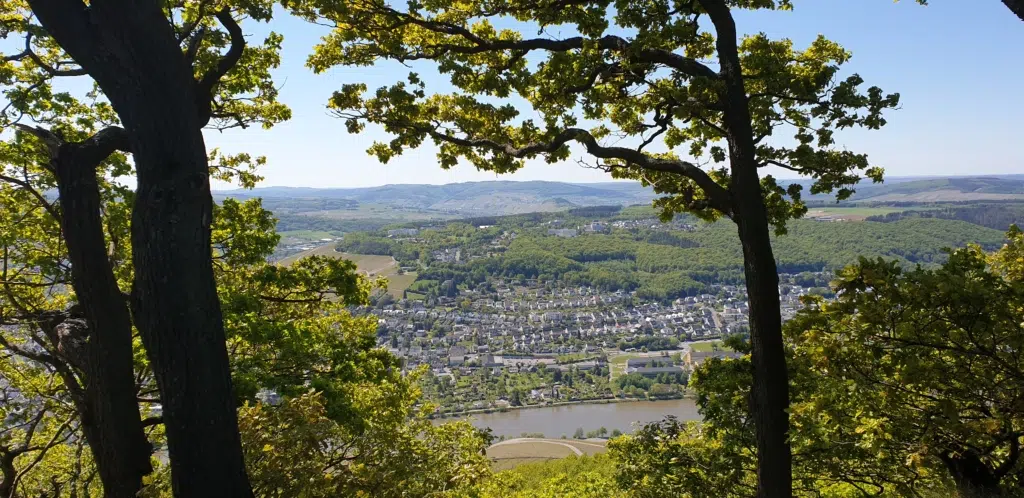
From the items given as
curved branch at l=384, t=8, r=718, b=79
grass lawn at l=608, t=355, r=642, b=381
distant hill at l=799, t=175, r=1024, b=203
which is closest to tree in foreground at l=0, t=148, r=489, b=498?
curved branch at l=384, t=8, r=718, b=79

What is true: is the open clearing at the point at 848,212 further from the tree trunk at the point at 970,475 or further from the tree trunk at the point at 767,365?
the tree trunk at the point at 767,365

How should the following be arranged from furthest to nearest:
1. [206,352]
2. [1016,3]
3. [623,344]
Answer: [623,344] < [1016,3] < [206,352]

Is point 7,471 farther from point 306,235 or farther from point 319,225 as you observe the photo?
point 319,225

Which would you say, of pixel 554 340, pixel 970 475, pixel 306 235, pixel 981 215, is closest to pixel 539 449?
pixel 970 475

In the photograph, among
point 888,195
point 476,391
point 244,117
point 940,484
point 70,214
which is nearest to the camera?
point 70,214

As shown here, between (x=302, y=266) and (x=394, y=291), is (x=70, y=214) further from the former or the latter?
(x=394, y=291)

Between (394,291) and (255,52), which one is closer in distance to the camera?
(255,52)

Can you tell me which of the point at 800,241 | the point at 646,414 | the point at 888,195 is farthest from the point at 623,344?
the point at 888,195
